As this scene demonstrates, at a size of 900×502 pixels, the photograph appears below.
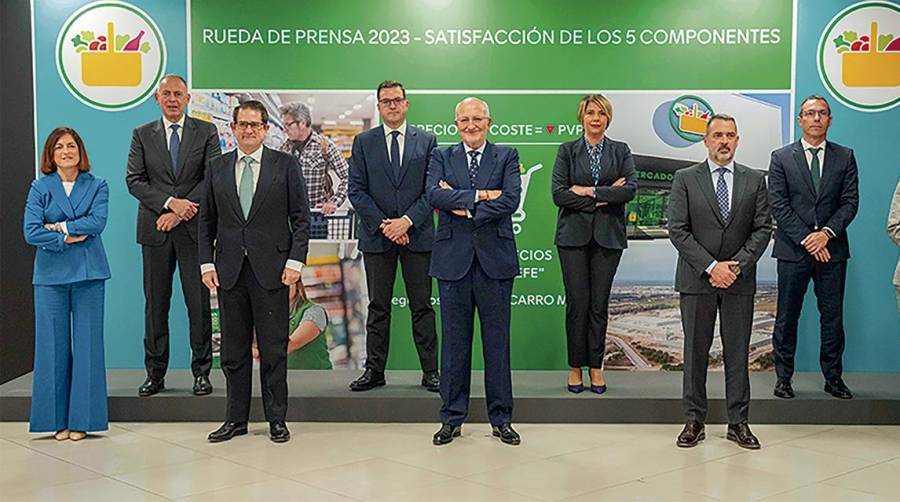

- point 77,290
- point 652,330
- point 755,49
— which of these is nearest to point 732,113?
point 755,49

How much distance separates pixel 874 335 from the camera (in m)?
7.24

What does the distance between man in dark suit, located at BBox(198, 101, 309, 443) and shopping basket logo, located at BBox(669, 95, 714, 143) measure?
9.44ft

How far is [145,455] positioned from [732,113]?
4571mm

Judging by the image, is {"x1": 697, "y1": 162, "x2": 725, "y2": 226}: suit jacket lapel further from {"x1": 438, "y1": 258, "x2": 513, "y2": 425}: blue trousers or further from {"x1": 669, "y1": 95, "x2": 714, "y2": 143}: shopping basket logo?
{"x1": 669, "y1": 95, "x2": 714, "y2": 143}: shopping basket logo

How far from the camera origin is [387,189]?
6.33m

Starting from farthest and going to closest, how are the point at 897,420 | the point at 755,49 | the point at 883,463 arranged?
the point at 755,49, the point at 897,420, the point at 883,463

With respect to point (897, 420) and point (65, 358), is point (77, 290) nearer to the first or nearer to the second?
point (65, 358)

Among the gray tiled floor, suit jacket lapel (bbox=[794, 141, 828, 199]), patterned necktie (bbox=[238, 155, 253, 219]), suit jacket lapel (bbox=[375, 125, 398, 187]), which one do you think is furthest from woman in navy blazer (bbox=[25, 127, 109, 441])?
suit jacket lapel (bbox=[794, 141, 828, 199])

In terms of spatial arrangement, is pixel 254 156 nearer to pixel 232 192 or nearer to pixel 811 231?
pixel 232 192

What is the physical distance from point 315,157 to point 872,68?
4.00 m

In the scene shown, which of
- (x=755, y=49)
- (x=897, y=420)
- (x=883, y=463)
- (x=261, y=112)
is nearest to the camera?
(x=883, y=463)

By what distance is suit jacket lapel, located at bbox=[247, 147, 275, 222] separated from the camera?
5738 mm

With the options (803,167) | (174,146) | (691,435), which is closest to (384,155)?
(174,146)

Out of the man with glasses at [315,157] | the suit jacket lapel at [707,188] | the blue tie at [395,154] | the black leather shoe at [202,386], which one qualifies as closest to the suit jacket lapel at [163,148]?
the man with glasses at [315,157]
